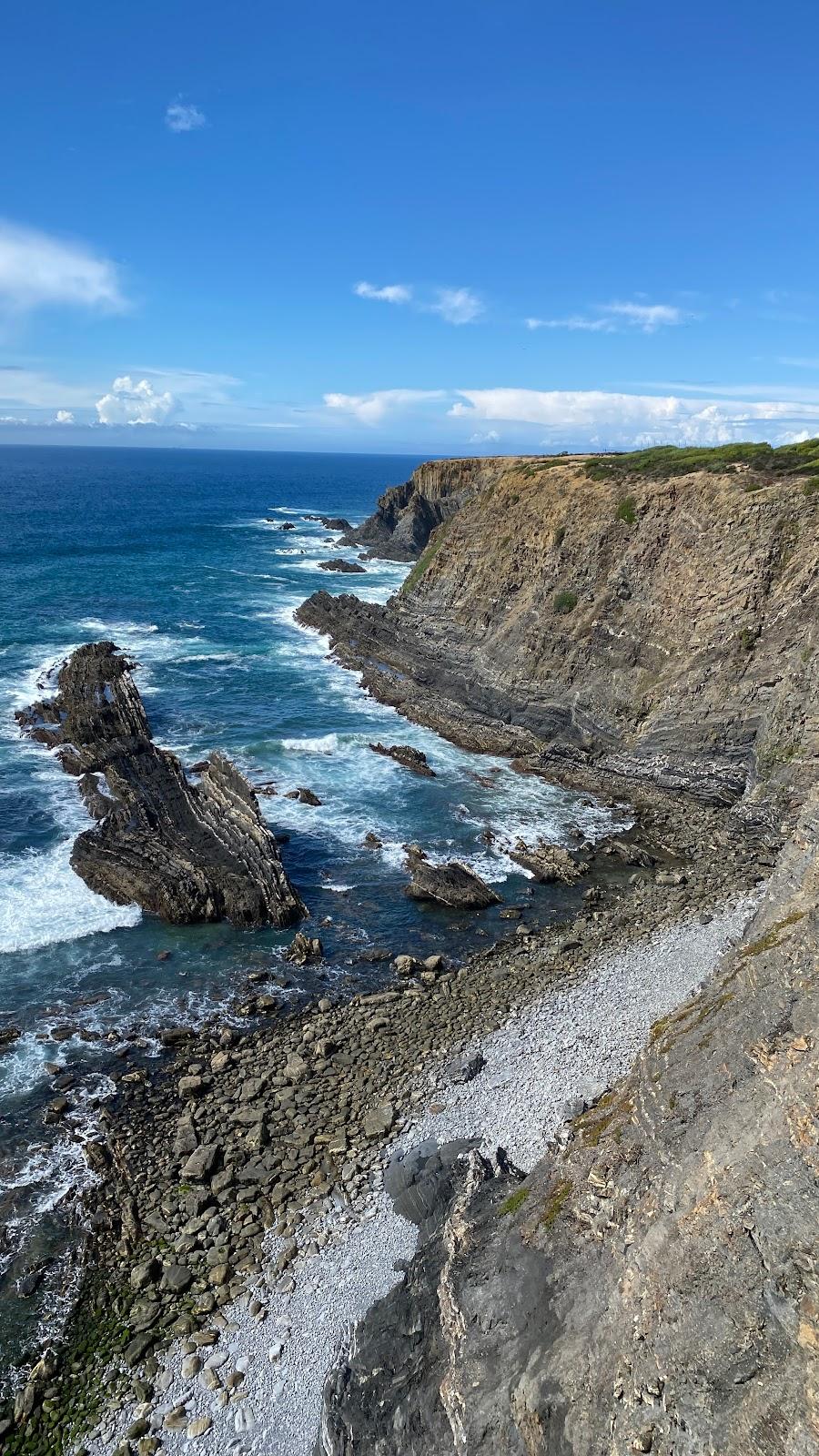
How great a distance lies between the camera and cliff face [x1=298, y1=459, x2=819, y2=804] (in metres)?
42.2

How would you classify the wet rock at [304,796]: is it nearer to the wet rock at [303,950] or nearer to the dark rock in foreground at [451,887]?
the dark rock in foreground at [451,887]

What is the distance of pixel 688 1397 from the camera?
10.2 meters

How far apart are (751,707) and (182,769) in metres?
33.5

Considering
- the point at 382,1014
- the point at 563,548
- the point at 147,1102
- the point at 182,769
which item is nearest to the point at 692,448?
the point at 563,548

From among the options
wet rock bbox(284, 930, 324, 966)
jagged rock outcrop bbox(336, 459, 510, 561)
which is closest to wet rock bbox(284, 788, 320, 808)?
wet rock bbox(284, 930, 324, 966)

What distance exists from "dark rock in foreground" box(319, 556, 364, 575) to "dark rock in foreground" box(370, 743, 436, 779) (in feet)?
194

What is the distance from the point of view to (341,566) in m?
108

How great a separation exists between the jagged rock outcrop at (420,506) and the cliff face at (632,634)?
28697 mm

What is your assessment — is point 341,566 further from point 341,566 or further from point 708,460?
point 708,460

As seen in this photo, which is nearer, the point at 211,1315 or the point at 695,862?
the point at 211,1315

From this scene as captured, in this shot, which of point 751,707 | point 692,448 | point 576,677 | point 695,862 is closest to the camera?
point 695,862

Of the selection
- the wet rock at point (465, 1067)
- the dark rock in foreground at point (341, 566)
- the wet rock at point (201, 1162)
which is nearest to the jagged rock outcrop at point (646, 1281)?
the wet rock at point (465, 1067)

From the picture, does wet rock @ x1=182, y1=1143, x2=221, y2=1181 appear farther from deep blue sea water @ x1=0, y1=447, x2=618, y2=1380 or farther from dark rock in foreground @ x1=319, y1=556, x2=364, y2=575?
dark rock in foreground @ x1=319, y1=556, x2=364, y2=575

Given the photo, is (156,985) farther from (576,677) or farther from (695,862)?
(576,677)
